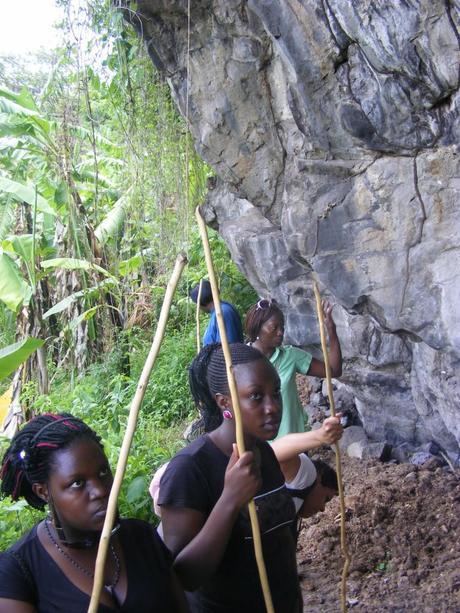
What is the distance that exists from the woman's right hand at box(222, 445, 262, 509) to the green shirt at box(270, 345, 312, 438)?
2032 millimetres

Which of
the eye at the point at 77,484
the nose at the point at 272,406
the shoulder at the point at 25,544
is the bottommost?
the shoulder at the point at 25,544

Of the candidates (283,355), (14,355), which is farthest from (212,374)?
(283,355)

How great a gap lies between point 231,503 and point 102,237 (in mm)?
7917

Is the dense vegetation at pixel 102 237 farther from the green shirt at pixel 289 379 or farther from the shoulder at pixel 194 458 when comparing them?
the shoulder at pixel 194 458

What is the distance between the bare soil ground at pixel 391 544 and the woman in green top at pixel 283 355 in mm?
1245

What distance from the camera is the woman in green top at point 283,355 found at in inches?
156

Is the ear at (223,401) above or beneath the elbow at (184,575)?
above

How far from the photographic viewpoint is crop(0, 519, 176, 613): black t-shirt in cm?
169

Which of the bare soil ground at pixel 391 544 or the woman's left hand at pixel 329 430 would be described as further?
the bare soil ground at pixel 391 544

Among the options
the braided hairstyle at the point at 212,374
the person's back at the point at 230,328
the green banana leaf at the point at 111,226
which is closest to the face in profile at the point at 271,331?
the person's back at the point at 230,328

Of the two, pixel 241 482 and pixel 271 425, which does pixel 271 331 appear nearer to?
pixel 271 425

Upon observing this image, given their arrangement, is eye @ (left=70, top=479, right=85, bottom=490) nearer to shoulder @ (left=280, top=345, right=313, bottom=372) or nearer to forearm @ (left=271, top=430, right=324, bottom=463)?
forearm @ (left=271, top=430, right=324, bottom=463)

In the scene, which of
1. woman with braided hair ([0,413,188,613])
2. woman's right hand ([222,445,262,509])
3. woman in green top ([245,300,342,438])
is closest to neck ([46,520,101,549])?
woman with braided hair ([0,413,188,613])

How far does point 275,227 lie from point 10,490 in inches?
181
